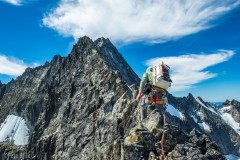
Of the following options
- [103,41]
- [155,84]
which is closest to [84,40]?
[103,41]

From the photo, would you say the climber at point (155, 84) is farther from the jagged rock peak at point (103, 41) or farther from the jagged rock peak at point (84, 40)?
the jagged rock peak at point (103, 41)

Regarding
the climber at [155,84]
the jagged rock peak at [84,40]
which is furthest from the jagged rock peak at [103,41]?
the climber at [155,84]

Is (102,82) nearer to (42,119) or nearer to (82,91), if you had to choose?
(82,91)

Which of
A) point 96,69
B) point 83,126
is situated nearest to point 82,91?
point 96,69

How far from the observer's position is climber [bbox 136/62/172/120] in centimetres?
2245

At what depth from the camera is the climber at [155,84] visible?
2245 centimetres

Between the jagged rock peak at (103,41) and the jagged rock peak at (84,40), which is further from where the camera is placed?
the jagged rock peak at (103,41)

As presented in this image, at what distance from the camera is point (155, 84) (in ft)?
74.9

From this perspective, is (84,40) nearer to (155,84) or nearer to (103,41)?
(103,41)

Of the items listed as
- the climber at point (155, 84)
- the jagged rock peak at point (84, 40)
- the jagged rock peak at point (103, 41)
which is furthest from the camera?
the jagged rock peak at point (103, 41)

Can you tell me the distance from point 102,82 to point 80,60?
28.9 m

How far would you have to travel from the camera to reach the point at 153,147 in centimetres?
2900

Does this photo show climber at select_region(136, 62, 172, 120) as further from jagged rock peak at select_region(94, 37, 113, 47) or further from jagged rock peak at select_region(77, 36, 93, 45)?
jagged rock peak at select_region(94, 37, 113, 47)

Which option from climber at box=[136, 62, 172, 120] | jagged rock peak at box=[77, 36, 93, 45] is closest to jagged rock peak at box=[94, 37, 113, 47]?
jagged rock peak at box=[77, 36, 93, 45]
